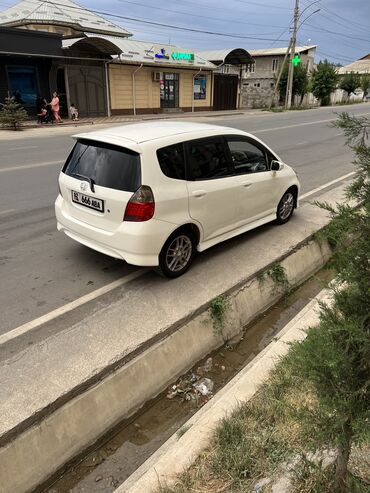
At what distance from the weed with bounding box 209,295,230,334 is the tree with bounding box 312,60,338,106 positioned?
5134cm

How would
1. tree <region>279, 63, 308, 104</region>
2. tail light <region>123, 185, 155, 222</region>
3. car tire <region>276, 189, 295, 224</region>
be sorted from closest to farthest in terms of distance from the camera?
tail light <region>123, 185, 155, 222</region> → car tire <region>276, 189, 295, 224</region> → tree <region>279, 63, 308, 104</region>

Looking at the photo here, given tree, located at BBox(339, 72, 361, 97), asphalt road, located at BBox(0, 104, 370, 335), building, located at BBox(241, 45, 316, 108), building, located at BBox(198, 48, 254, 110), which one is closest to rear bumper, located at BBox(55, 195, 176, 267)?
asphalt road, located at BBox(0, 104, 370, 335)

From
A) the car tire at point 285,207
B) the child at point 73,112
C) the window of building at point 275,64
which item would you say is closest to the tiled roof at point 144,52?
the child at point 73,112

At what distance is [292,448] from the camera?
8.66 feet

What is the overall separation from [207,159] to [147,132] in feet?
2.60

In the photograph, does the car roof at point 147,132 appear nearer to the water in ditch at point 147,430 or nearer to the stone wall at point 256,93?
the water in ditch at point 147,430

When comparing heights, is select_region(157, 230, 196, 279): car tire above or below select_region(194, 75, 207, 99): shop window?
below

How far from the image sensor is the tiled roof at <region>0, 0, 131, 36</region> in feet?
101

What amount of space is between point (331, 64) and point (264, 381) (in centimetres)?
5375

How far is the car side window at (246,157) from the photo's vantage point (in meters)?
5.49

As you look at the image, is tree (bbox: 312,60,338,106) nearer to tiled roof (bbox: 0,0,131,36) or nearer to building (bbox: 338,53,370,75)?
tiled roof (bbox: 0,0,131,36)

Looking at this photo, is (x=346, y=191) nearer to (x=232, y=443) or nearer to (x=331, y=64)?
(x=232, y=443)

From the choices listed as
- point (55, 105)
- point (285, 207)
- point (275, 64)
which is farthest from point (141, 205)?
point (275, 64)

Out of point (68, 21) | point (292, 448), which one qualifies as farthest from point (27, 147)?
point (68, 21)
